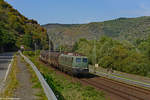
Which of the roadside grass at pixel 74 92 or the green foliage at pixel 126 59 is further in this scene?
the green foliage at pixel 126 59

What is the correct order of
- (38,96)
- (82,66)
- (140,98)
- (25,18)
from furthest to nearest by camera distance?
(25,18)
(82,66)
(140,98)
(38,96)

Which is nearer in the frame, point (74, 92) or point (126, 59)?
point (74, 92)

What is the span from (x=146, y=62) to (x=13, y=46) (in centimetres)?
7607

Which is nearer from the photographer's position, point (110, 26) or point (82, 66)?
point (82, 66)

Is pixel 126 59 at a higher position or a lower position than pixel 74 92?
higher

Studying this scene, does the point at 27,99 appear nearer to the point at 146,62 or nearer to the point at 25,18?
the point at 146,62

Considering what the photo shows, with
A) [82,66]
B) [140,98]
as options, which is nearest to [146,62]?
[82,66]

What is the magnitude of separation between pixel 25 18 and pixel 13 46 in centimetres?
6296

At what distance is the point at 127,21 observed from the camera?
19825 cm

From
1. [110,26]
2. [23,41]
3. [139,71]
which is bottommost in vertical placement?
[139,71]

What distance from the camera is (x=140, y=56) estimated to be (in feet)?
136

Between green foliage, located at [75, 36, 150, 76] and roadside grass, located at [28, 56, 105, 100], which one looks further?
green foliage, located at [75, 36, 150, 76]

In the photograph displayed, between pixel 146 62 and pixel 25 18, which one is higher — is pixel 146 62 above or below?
below

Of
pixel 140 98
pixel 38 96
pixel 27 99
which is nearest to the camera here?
pixel 27 99
